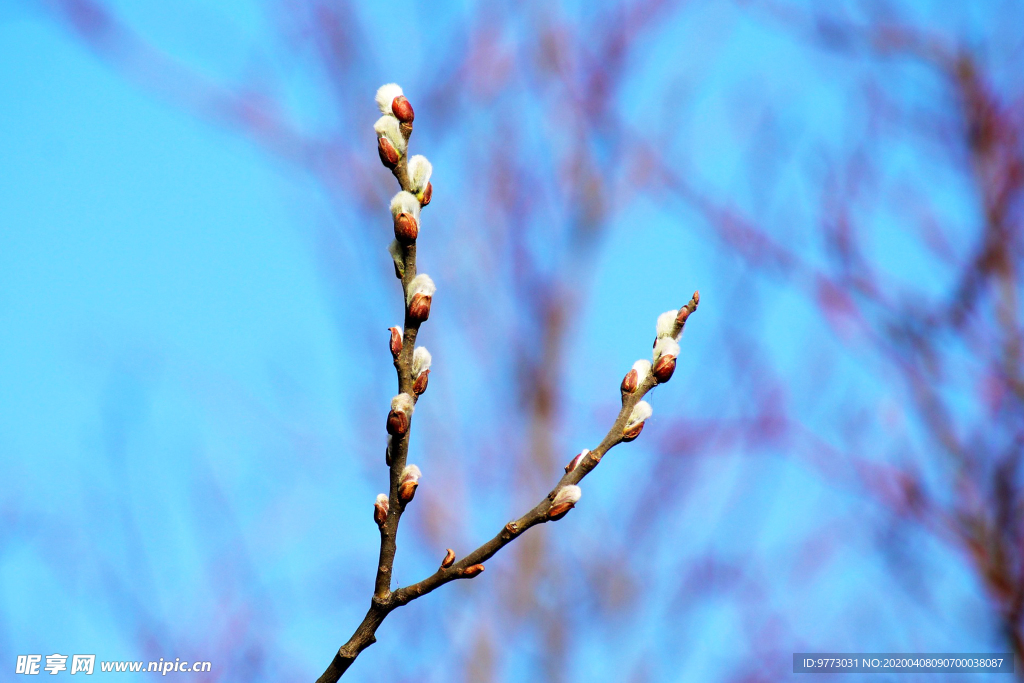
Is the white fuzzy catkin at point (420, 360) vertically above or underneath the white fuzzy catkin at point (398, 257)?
underneath

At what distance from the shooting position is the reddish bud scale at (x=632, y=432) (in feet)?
4.23

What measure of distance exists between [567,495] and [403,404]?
0.94ft

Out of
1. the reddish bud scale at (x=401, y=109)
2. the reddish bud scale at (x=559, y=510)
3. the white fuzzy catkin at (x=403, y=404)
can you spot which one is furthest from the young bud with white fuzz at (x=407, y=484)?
the reddish bud scale at (x=401, y=109)

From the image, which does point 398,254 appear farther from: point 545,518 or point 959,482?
point 959,482

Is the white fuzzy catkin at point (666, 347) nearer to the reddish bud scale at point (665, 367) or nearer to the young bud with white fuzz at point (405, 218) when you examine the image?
the reddish bud scale at point (665, 367)

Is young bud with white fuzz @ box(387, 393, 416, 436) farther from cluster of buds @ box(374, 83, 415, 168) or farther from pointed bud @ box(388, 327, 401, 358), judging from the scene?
cluster of buds @ box(374, 83, 415, 168)

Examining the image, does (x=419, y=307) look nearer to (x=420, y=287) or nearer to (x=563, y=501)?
(x=420, y=287)

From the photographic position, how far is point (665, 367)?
1.29 meters

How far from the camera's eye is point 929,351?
3922 millimetres

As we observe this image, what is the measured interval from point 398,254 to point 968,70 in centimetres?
441

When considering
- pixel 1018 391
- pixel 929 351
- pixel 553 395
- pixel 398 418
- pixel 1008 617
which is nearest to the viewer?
pixel 398 418

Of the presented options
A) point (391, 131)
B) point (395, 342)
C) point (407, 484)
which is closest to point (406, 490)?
point (407, 484)

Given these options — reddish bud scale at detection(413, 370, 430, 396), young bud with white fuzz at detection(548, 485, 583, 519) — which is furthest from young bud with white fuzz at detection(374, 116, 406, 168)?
young bud with white fuzz at detection(548, 485, 583, 519)

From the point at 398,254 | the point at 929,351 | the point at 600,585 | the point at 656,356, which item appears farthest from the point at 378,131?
the point at 600,585
